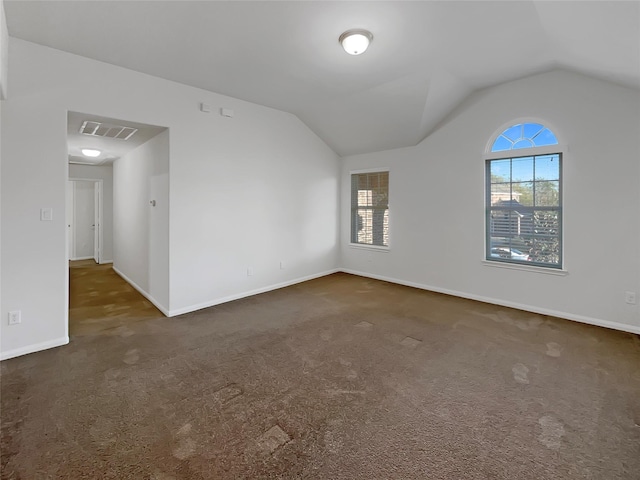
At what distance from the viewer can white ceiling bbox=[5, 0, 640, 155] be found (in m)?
2.44

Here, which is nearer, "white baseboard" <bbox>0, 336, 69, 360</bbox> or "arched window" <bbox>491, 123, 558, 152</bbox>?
"white baseboard" <bbox>0, 336, 69, 360</bbox>

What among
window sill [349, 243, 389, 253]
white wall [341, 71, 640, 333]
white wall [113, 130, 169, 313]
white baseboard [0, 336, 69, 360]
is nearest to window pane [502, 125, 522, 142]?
white wall [341, 71, 640, 333]

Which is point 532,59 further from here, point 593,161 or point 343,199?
point 343,199

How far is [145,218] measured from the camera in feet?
15.5

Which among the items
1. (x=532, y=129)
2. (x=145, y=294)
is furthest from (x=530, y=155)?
(x=145, y=294)

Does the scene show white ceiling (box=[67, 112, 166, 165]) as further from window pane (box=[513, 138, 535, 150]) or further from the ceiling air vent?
window pane (box=[513, 138, 535, 150])

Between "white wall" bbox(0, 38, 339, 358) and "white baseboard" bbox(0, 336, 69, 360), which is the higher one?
"white wall" bbox(0, 38, 339, 358)

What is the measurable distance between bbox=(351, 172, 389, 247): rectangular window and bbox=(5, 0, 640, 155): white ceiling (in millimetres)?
1731

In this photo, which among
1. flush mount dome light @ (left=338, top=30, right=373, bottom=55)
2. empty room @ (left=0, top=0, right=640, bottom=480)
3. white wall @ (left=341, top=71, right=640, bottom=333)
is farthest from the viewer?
white wall @ (left=341, top=71, right=640, bottom=333)

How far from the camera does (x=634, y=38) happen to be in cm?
235

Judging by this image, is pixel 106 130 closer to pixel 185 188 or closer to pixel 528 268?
pixel 185 188

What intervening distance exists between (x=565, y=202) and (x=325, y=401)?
3.66 metres

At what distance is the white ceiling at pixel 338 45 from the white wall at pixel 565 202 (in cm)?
33

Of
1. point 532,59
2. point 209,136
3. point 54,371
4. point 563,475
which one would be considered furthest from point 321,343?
point 532,59
